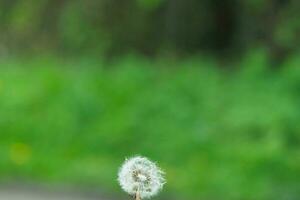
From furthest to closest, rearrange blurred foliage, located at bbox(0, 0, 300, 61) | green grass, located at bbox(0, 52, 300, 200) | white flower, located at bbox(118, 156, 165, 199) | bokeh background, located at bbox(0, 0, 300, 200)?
blurred foliage, located at bbox(0, 0, 300, 61) → bokeh background, located at bbox(0, 0, 300, 200) → green grass, located at bbox(0, 52, 300, 200) → white flower, located at bbox(118, 156, 165, 199)

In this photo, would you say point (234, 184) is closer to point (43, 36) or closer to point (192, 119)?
point (192, 119)

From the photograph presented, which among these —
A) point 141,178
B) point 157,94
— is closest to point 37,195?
point 157,94

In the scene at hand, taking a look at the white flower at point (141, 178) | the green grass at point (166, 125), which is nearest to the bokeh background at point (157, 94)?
the green grass at point (166, 125)

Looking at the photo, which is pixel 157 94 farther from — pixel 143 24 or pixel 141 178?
pixel 141 178

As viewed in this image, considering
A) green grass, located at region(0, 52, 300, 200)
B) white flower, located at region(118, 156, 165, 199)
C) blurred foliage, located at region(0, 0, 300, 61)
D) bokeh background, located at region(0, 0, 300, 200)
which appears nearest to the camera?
white flower, located at region(118, 156, 165, 199)

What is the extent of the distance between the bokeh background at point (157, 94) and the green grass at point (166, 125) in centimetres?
1

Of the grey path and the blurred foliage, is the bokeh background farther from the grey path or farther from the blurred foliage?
the grey path

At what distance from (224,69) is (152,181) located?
8.09 metres

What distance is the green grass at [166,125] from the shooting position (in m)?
6.70

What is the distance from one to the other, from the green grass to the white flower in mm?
5016

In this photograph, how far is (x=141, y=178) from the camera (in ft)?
4.22

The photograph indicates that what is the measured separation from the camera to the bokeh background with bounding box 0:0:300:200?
6.91 m

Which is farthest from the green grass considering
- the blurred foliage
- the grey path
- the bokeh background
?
the blurred foliage

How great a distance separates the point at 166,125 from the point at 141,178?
644 cm
